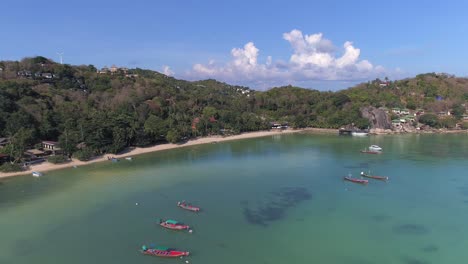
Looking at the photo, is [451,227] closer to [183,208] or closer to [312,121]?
[183,208]

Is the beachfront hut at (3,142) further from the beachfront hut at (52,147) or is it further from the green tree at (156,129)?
the green tree at (156,129)

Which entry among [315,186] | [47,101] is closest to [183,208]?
[315,186]

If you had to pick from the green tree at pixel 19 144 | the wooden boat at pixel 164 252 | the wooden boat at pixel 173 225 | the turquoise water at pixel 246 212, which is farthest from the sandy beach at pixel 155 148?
the wooden boat at pixel 164 252

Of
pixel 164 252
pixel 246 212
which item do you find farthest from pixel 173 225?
pixel 246 212

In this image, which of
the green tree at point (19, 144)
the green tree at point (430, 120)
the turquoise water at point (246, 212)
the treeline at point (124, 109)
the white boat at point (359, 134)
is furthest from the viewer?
the green tree at point (430, 120)

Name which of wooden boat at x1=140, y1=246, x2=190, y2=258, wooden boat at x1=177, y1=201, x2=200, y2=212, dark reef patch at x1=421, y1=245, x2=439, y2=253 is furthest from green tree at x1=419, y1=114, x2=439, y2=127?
wooden boat at x1=140, y1=246, x2=190, y2=258

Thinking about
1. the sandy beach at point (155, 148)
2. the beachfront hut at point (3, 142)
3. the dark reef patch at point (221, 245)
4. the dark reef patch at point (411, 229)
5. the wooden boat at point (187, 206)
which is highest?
the beachfront hut at point (3, 142)

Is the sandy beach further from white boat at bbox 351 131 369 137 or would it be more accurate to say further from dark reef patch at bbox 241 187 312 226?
dark reef patch at bbox 241 187 312 226
